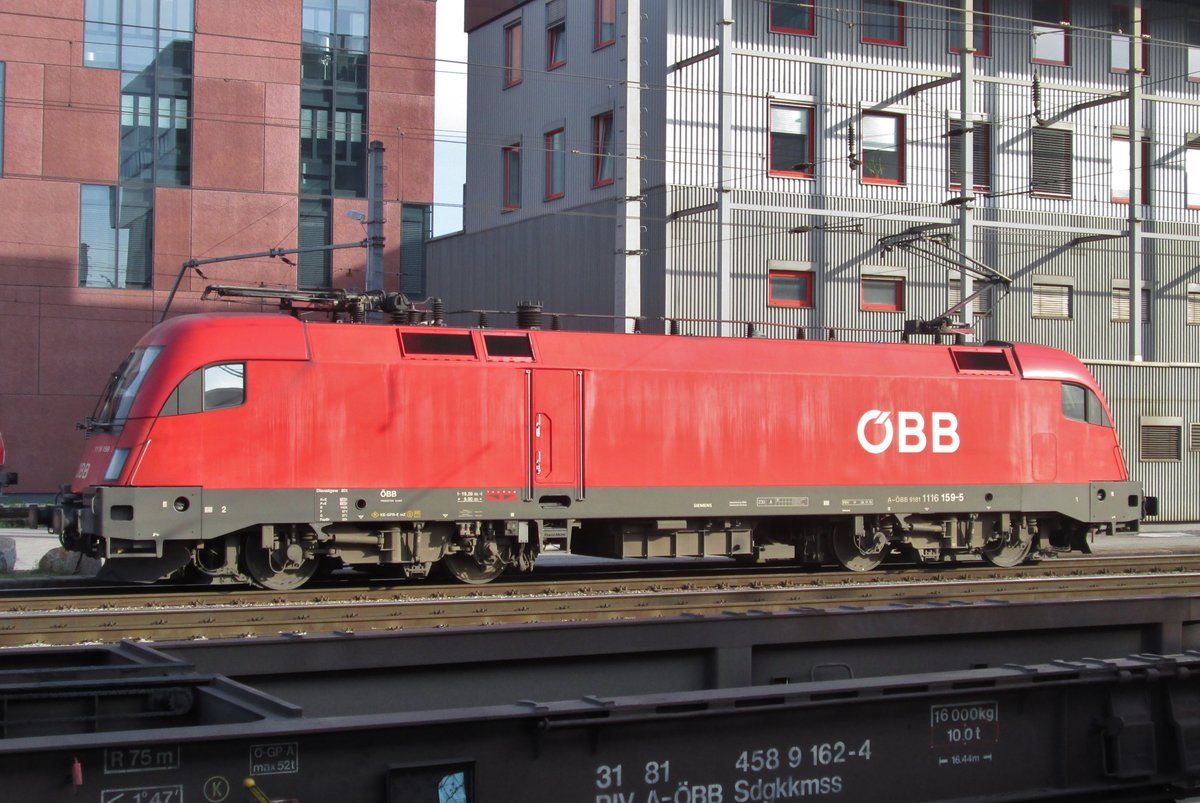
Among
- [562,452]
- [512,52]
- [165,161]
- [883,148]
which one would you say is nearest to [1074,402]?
[562,452]

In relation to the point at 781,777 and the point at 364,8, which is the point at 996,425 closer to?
the point at 781,777

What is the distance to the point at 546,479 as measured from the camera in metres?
17.3

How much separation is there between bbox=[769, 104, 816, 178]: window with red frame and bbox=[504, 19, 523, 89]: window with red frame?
885 centimetres

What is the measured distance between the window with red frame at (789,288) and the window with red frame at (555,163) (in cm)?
649

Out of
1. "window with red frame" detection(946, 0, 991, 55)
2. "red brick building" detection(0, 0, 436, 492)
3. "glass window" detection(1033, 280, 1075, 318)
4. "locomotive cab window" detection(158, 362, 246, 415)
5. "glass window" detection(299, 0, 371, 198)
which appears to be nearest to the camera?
"locomotive cab window" detection(158, 362, 246, 415)

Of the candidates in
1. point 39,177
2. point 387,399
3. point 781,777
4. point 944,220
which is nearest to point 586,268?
point 944,220

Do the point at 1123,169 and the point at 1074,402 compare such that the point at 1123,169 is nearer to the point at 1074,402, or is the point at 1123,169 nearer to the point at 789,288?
the point at 789,288

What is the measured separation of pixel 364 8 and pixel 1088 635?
40.8 m

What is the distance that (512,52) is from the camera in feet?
121

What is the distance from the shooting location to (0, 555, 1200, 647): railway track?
495 inches

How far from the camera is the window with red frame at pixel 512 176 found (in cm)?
3625

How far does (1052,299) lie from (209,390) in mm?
24607

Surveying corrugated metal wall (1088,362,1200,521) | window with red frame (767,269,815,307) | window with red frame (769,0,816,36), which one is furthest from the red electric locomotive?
window with red frame (769,0,816,36)

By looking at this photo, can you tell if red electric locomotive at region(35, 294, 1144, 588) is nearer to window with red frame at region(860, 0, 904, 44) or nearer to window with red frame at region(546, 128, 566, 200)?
window with red frame at region(860, 0, 904, 44)
